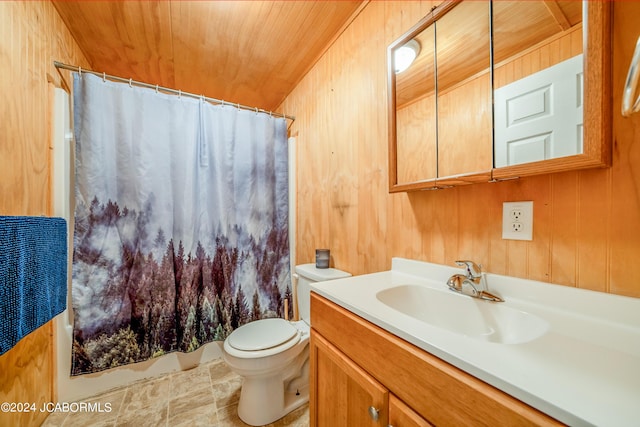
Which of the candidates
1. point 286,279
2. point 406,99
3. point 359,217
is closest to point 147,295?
point 286,279

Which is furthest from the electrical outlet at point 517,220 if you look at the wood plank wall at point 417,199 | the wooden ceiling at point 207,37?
the wooden ceiling at point 207,37

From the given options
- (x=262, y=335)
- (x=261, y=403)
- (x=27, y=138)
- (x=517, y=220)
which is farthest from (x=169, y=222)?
(x=517, y=220)

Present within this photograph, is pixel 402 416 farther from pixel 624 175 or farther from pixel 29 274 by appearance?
pixel 29 274

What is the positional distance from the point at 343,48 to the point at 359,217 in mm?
1034

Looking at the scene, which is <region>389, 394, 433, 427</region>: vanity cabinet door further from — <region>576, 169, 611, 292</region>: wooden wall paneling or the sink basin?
<region>576, 169, 611, 292</region>: wooden wall paneling

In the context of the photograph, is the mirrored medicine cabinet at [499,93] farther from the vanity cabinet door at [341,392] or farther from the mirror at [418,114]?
the vanity cabinet door at [341,392]

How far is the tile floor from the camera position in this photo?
125 centimetres

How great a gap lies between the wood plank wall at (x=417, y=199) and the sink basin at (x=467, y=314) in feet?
0.45

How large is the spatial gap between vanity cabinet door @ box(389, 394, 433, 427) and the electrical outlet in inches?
22.7

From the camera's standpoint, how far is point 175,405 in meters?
1.36

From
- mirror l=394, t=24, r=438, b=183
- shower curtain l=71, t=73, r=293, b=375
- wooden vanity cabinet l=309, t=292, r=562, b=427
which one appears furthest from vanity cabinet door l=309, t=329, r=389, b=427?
shower curtain l=71, t=73, r=293, b=375

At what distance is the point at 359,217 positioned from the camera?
1336 mm

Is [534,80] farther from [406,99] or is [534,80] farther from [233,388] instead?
[233,388]

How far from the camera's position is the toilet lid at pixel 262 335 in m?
1.21
